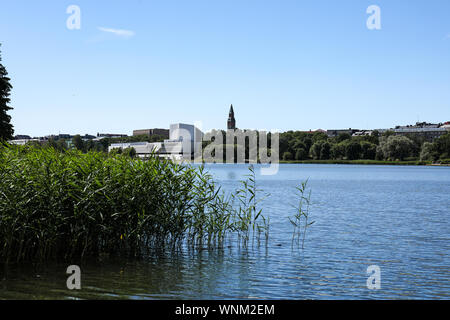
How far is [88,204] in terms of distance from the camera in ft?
44.3

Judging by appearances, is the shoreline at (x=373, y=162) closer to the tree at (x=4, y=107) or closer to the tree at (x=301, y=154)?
the tree at (x=301, y=154)

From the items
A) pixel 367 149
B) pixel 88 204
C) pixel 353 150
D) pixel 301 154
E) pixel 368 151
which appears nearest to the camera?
pixel 88 204

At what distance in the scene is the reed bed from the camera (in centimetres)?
1319

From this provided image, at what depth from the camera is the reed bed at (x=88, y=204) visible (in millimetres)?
13188

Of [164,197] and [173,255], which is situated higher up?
[164,197]

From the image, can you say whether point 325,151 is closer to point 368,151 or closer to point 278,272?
point 368,151

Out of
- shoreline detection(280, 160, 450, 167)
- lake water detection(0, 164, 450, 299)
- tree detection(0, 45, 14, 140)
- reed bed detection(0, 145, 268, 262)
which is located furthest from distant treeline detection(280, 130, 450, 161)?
reed bed detection(0, 145, 268, 262)

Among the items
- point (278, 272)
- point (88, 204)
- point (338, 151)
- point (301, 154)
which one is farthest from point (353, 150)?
point (88, 204)

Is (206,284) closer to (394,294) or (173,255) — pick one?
(173,255)

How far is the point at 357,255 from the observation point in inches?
A: 699

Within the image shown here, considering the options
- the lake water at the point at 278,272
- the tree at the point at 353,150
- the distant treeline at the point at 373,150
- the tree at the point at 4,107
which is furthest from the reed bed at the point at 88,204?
the tree at the point at 353,150
